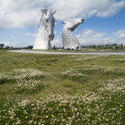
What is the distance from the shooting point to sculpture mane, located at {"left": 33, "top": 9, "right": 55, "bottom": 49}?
373 feet

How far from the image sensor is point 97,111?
8812 mm

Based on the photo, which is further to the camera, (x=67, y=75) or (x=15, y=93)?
(x=67, y=75)

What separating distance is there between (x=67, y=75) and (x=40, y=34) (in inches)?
4029

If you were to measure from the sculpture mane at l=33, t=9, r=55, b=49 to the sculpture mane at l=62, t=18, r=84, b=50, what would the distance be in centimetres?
1052

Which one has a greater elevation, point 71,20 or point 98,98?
point 71,20

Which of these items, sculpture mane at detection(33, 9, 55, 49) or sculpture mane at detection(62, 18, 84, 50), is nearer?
sculpture mane at detection(62, 18, 84, 50)

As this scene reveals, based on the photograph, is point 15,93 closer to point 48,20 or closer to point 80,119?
point 80,119

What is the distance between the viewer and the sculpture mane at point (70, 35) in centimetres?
10981

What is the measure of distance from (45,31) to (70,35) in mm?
19941

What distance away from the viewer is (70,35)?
110m

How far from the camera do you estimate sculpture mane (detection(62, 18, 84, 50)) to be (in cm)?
10981

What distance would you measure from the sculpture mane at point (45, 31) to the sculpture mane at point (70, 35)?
10.5 metres

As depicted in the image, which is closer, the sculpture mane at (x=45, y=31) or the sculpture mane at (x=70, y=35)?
the sculpture mane at (x=70, y=35)

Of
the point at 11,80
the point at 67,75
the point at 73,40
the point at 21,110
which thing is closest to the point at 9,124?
the point at 21,110
